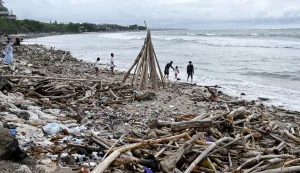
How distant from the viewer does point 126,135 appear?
5855 mm

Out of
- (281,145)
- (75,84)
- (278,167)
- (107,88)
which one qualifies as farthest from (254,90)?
(278,167)

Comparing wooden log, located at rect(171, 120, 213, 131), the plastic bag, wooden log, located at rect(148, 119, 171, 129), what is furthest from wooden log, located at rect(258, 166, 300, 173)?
the plastic bag

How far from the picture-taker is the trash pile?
427 cm

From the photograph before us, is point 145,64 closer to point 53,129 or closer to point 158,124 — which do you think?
point 158,124

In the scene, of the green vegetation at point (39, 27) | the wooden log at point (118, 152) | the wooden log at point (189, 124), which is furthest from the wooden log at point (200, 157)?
the green vegetation at point (39, 27)

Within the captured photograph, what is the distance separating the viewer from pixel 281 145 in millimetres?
5391

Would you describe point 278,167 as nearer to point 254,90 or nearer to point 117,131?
point 117,131

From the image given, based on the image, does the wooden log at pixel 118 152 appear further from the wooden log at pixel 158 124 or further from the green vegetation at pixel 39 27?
the green vegetation at pixel 39 27

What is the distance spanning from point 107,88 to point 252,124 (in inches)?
211

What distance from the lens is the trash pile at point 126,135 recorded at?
14.0 ft

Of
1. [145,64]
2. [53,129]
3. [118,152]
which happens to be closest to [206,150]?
[118,152]

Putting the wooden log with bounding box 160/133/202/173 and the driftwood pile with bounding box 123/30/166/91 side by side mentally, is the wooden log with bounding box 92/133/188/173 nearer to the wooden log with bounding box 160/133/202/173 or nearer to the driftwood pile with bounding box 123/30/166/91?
the wooden log with bounding box 160/133/202/173

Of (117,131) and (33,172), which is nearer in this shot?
(33,172)

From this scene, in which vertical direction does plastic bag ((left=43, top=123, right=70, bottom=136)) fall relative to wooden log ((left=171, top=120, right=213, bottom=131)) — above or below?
below
